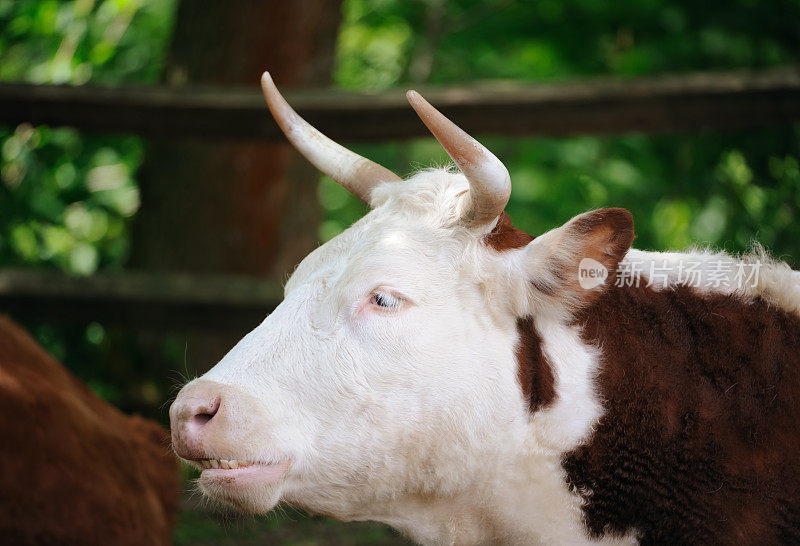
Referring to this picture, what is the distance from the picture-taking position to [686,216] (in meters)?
6.43

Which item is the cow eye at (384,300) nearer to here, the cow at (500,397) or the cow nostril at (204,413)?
the cow at (500,397)

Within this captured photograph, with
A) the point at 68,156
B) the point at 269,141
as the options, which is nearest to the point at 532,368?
the point at 269,141

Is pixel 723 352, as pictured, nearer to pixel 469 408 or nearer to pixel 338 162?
pixel 469 408

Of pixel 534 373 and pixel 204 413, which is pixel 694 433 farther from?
pixel 204 413

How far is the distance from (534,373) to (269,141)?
2.74 m

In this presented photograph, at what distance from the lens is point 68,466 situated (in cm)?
258

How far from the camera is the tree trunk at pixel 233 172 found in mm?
5348

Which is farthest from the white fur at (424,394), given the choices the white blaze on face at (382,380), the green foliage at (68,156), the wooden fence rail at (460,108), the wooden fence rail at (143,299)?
the green foliage at (68,156)

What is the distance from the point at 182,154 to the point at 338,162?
3372 mm

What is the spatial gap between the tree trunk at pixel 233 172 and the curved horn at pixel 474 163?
137 inches

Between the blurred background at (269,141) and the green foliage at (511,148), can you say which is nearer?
the blurred background at (269,141)

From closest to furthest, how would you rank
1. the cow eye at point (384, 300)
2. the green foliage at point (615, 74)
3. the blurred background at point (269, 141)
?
the cow eye at point (384, 300)
the blurred background at point (269, 141)
the green foliage at point (615, 74)

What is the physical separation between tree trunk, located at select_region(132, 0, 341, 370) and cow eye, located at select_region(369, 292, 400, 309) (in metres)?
3.42

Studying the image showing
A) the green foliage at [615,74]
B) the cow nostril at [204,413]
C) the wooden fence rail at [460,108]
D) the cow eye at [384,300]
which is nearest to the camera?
the cow nostril at [204,413]
